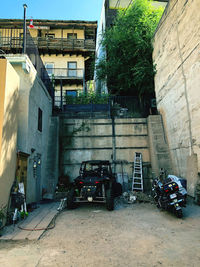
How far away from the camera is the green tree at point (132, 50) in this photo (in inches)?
538

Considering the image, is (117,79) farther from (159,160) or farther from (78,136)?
(159,160)

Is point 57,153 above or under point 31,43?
under

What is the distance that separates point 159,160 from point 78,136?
4.91m

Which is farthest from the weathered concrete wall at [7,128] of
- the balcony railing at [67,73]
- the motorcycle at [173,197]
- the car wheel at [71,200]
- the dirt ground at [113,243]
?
the balcony railing at [67,73]

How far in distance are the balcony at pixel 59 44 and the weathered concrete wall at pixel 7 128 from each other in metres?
15.4

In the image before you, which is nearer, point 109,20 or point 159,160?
point 159,160

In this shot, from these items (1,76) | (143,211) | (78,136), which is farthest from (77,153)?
(1,76)

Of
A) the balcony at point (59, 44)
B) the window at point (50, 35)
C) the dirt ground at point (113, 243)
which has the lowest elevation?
the dirt ground at point (113, 243)

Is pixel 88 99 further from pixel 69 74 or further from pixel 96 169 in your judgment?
pixel 96 169

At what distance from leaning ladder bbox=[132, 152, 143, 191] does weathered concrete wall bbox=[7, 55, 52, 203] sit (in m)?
4.71

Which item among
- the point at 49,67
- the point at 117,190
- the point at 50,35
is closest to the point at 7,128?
the point at 117,190

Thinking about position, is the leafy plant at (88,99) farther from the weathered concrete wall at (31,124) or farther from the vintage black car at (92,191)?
the vintage black car at (92,191)

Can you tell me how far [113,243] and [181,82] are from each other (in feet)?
24.8

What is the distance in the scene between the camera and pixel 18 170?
6.02m
